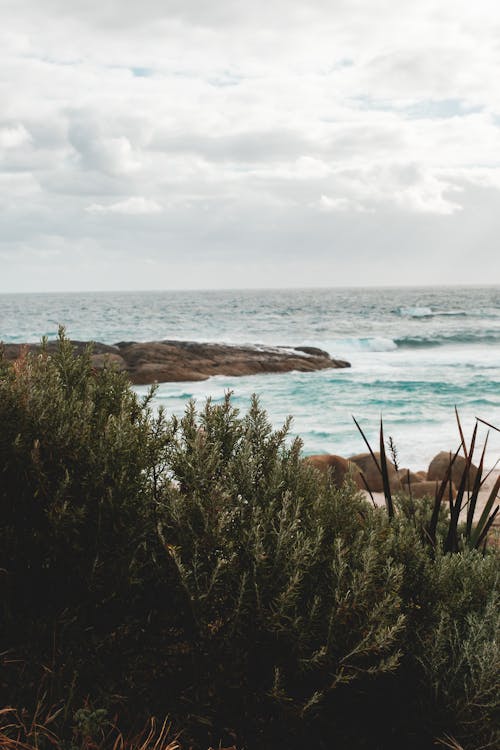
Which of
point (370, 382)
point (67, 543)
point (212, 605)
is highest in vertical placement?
point (67, 543)

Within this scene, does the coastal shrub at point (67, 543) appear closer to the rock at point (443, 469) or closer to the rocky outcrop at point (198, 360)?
the rock at point (443, 469)

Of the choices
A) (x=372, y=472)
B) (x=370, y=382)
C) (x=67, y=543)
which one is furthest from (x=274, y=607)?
(x=370, y=382)

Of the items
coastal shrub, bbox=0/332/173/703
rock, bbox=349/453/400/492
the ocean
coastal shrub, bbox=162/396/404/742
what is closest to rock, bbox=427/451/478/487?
rock, bbox=349/453/400/492

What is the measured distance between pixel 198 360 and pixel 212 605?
27.0 m

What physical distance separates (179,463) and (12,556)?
82 centimetres

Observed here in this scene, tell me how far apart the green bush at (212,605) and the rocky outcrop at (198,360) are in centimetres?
2327

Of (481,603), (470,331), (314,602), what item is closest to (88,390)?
(314,602)

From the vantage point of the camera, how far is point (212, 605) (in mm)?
2574

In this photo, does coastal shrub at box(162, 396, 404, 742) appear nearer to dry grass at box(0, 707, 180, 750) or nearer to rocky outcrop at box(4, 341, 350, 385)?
dry grass at box(0, 707, 180, 750)

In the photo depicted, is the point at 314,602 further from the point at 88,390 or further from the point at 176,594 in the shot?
the point at 88,390

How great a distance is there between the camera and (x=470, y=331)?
Answer: 49.0 m

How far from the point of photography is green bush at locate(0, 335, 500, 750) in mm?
2492

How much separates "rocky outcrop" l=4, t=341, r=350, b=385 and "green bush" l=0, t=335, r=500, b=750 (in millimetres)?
23266

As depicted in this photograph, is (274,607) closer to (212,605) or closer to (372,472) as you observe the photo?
(212,605)
